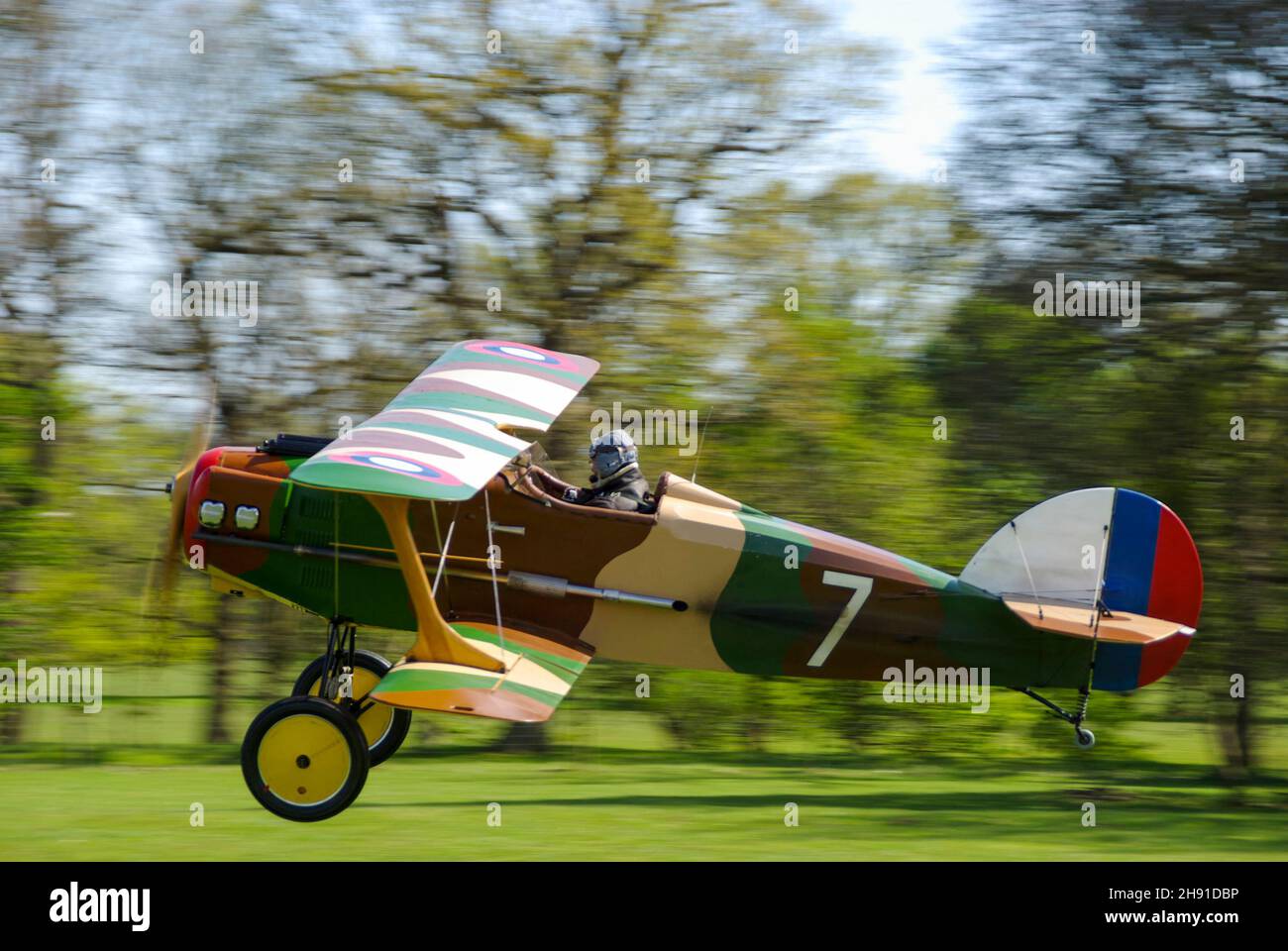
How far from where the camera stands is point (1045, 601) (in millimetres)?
7848

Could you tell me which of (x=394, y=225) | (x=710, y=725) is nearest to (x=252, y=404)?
(x=394, y=225)

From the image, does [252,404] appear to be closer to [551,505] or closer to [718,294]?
[718,294]

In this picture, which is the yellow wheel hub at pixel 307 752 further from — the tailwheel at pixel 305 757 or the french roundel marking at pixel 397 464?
the french roundel marking at pixel 397 464

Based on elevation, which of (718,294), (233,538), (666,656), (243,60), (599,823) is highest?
(243,60)

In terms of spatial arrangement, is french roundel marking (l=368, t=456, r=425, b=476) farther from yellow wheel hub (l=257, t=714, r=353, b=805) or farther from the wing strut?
yellow wheel hub (l=257, t=714, r=353, b=805)

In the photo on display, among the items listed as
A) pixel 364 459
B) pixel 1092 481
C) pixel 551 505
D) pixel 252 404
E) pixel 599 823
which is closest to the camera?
pixel 364 459

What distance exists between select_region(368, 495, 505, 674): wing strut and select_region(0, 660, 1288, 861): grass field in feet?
3.66

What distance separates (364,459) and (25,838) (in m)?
3.38

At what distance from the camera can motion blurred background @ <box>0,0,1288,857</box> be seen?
11.0 meters

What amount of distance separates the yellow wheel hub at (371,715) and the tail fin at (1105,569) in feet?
13.3

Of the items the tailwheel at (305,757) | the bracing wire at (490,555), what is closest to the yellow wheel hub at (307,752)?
the tailwheel at (305,757)

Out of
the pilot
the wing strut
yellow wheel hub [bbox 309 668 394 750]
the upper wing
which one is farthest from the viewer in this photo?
yellow wheel hub [bbox 309 668 394 750]

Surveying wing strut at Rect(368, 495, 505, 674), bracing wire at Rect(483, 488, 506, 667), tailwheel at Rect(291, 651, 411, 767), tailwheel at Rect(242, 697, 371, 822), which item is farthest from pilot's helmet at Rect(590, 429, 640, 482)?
tailwheel at Rect(242, 697, 371, 822)

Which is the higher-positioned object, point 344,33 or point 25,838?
point 344,33
